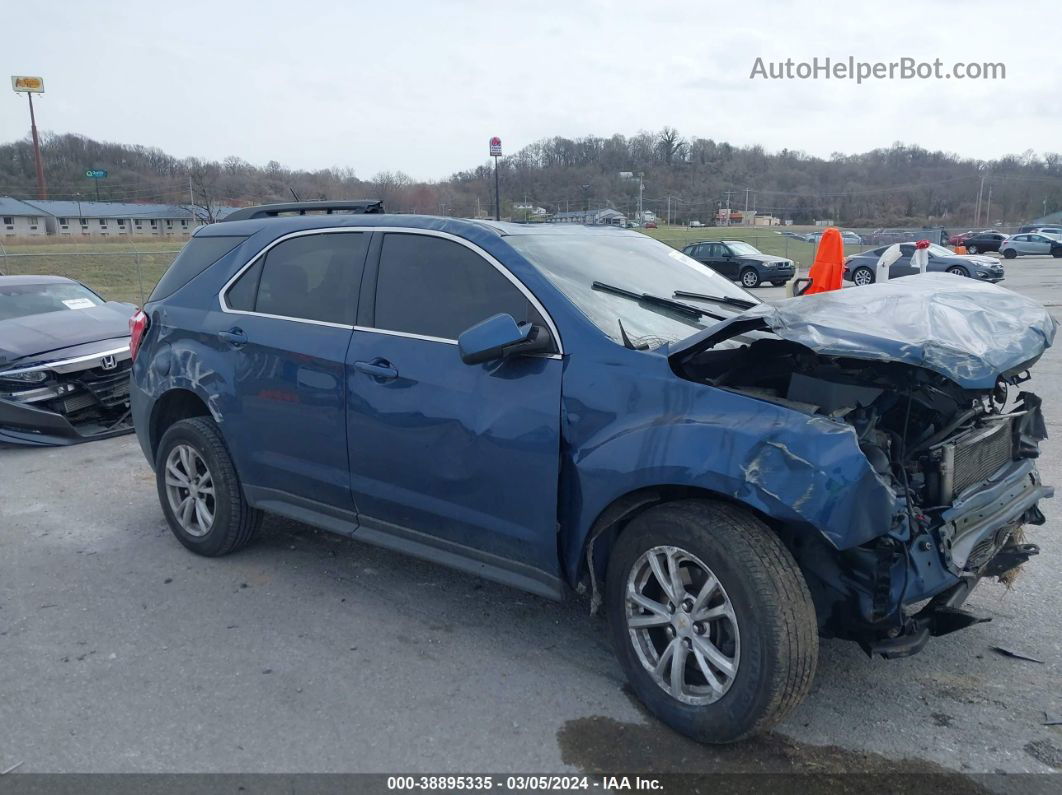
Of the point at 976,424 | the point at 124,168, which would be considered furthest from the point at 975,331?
the point at 124,168

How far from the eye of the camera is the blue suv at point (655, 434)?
9.23 feet

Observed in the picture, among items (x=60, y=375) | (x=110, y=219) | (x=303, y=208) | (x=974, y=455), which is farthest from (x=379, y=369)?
(x=110, y=219)

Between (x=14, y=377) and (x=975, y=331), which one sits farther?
(x=14, y=377)

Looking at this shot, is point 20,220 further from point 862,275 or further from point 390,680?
point 390,680

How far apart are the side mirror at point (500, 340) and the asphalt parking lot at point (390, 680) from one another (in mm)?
1318

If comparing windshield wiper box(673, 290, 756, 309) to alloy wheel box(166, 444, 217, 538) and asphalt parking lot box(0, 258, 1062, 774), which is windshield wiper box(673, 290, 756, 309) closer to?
asphalt parking lot box(0, 258, 1062, 774)

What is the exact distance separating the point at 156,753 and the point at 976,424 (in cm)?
334

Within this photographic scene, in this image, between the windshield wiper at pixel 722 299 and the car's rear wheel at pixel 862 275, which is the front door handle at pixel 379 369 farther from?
the car's rear wheel at pixel 862 275

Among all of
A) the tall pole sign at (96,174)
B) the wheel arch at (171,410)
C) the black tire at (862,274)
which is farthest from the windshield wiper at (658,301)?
the tall pole sign at (96,174)

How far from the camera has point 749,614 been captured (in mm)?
2756

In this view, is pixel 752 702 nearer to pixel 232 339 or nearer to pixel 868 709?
A: pixel 868 709

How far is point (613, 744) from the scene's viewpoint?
3.00 m

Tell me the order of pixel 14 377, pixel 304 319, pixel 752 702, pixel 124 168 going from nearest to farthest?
1. pixel 752 702
2. pixel 304 319
3. pixel 14 377
4. pixel 124 168

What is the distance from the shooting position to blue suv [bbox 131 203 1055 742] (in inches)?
111
